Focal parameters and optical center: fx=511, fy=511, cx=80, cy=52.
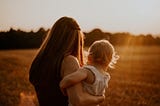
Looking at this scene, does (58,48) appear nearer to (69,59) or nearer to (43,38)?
(69,59)

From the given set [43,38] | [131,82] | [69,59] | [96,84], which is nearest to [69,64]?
[69,59]

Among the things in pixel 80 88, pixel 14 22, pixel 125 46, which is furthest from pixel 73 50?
pixel 14 22

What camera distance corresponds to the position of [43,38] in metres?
4.42

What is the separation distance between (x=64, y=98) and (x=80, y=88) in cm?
9

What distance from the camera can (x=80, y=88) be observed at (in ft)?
5.18

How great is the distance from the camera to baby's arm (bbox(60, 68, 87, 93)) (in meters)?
1.54

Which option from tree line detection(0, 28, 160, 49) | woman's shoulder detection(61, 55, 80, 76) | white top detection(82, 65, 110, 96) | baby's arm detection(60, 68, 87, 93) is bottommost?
tree line detection(0, 28, 160, 49)

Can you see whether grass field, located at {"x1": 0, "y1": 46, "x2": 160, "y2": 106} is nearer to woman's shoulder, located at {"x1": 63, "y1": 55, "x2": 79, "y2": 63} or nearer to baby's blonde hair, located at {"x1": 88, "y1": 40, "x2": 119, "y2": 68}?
baby's blonde hair, located at {"x1": 88, "y1": 40, "x2": 119, "y2": 68}

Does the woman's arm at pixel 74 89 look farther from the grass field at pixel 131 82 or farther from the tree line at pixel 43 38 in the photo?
the grass field at pixel 131 82

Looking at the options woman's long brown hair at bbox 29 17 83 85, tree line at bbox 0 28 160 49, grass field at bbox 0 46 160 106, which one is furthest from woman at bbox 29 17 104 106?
grass field at bbox 0 46 160 106

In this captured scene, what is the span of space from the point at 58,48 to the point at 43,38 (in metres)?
2.81

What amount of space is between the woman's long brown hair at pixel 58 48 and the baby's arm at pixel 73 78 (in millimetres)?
52

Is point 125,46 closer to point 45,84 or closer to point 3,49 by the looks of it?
point 3,49

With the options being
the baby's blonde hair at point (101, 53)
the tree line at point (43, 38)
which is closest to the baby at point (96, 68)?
the baby's blonde hair at point (101, 53)
